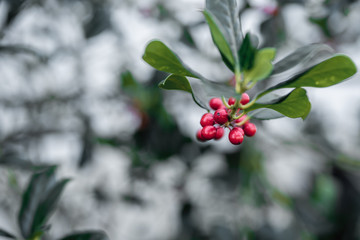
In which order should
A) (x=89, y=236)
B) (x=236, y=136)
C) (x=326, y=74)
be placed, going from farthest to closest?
(x=89, y=236) → (x=236, y=136) → (x=326, y=74)

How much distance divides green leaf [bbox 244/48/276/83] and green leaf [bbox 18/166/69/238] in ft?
1.72

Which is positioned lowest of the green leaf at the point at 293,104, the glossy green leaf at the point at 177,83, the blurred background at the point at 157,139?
the blurred background at the point at 157,139

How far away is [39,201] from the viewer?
0.74 metres

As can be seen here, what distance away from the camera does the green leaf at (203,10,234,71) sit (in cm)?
45

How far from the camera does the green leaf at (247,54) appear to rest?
0.48m

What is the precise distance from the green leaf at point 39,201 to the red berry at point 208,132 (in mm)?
397

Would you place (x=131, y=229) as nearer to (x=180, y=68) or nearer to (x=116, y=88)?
(x=116, y=88)

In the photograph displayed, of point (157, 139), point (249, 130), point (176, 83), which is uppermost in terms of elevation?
point (176, 83)

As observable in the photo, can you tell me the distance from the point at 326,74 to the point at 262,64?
0.10 meters

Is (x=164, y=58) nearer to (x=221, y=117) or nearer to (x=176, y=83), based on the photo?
(x=176, y=83)

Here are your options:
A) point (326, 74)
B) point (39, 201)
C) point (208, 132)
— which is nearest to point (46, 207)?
point (39, 201)

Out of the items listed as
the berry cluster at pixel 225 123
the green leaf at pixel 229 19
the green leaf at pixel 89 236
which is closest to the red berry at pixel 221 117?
the berry cluster at pixel 225 123

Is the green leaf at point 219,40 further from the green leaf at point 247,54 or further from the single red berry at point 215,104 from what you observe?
the single red berry at point 215,104

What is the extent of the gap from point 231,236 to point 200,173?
57cm
